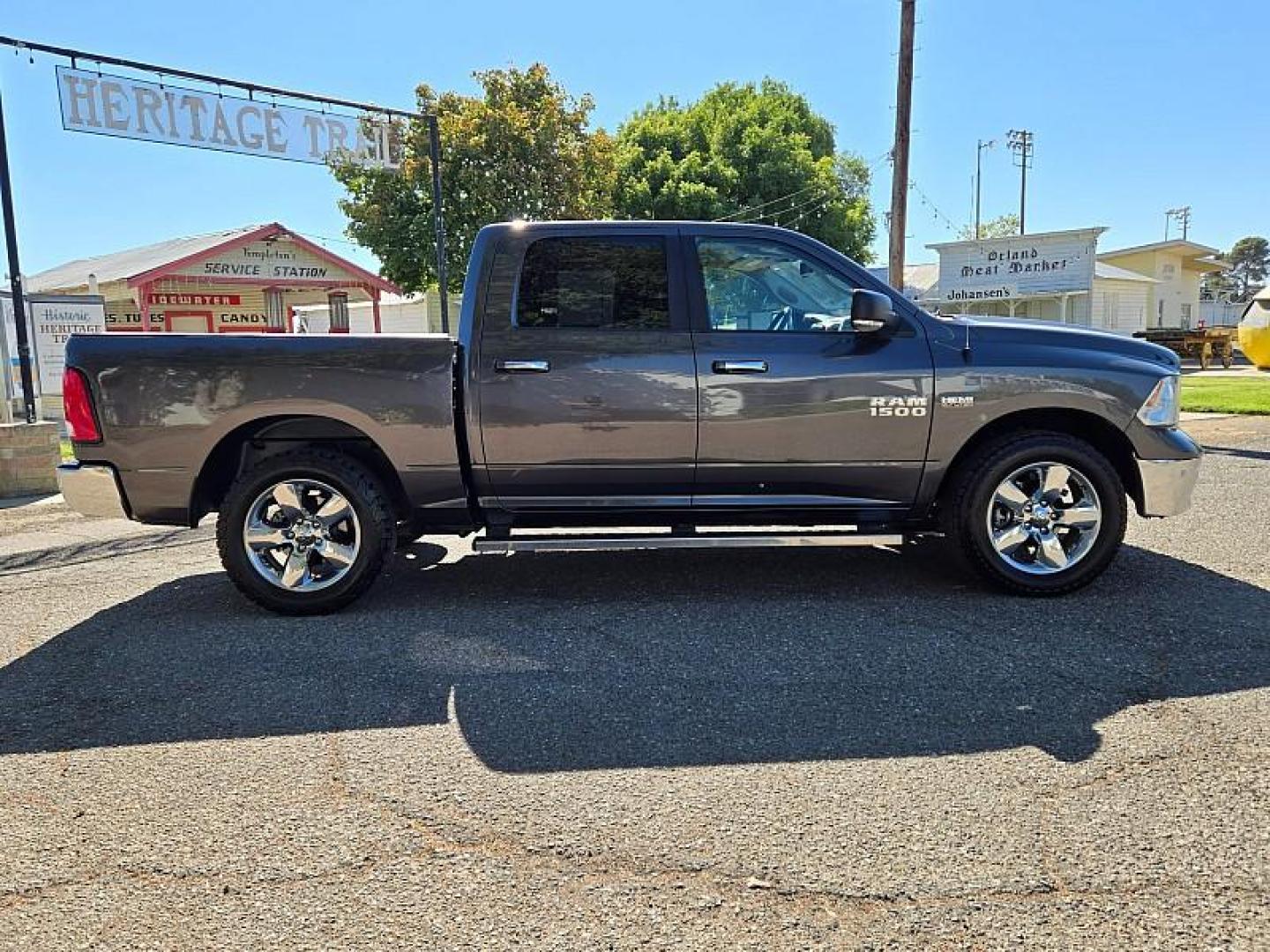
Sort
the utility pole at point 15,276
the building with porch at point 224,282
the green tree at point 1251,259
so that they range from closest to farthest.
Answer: the utility pole at point 15,276
the building with porch at point 224,282
the green tree at point 1251,259

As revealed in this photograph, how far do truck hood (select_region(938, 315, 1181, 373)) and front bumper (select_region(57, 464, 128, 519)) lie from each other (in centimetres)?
445

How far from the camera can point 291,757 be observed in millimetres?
3225

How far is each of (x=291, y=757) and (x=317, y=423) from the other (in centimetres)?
215

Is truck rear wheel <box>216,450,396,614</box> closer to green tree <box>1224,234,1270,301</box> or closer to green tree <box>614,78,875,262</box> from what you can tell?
green tree <box>614,78,875,262</box>

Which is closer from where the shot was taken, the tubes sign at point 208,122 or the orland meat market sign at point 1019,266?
the tubes sign at point 208,122

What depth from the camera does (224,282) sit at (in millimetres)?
21469

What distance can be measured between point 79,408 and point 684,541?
10.4 ft

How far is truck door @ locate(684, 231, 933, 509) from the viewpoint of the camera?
477 centimetres

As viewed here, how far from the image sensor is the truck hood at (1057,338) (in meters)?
4.86

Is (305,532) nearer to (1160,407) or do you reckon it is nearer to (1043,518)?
(1043,518)

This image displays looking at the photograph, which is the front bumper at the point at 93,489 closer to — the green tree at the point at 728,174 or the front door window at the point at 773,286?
the front door window at the point at 773,286

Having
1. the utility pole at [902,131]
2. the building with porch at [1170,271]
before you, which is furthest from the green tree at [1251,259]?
the utility pole at [902,131]

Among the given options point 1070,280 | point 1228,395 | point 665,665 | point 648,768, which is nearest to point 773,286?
point 665,665

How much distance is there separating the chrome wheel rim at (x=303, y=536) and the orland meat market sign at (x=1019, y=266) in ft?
92.4
